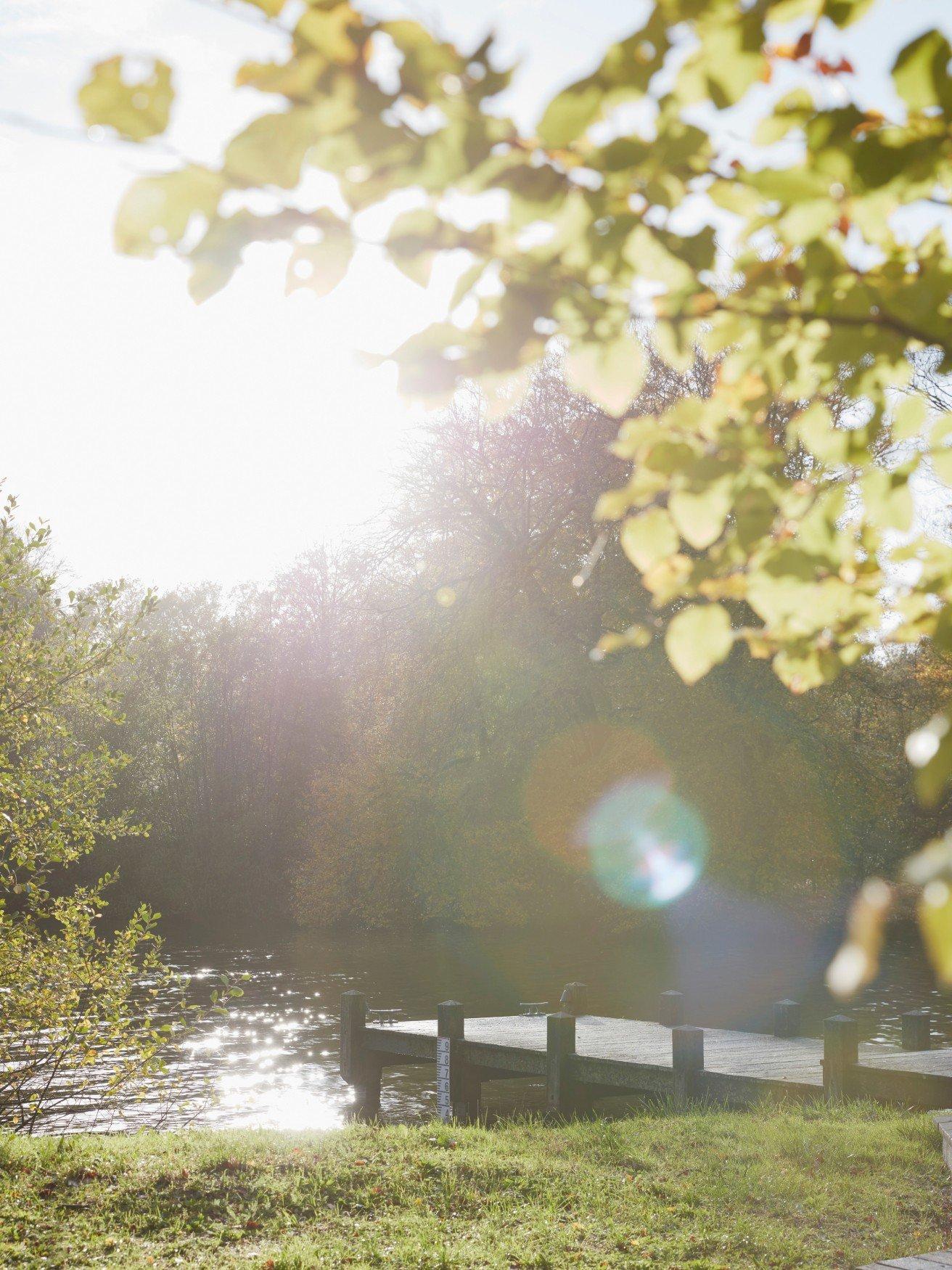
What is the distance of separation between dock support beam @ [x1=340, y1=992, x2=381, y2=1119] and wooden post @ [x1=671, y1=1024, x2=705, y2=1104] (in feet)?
15.2

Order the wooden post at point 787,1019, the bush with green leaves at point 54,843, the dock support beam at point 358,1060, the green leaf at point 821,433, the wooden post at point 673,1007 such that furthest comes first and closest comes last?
the dock support beam at point 358,1060, the wooden post at point 787,1019, the wooden post at point 673,1007, the bush with green leaves at point 54,843, the green leaf at point 821,433

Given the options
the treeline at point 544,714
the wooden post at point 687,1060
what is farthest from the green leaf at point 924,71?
the treeline at point 544,714

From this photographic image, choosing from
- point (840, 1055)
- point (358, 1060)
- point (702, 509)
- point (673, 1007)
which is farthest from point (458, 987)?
point (702, 509)

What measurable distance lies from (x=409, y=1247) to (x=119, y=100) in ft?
19.9

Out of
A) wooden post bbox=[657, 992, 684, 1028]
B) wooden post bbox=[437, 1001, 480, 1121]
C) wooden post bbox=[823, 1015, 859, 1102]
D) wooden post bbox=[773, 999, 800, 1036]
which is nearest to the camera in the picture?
wooden post bbox=[823, 1015, 859, 1102]

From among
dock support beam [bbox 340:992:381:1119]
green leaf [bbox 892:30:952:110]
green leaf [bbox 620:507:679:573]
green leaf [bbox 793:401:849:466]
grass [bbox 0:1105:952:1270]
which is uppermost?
green leaf [bbox 892:30:952:110]

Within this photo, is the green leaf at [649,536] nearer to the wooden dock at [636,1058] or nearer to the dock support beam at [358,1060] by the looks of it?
the wooden dock at [636,1058]

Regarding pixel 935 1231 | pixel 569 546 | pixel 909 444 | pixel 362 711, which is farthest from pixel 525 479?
pixel 935 1231

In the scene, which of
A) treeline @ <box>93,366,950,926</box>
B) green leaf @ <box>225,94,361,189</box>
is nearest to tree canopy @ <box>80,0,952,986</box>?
green leaf @ <box>225,94,361,189</box>

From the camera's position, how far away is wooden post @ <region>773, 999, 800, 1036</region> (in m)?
12.6

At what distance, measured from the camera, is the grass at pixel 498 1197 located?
587 cm

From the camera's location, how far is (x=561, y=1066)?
36.6 ft

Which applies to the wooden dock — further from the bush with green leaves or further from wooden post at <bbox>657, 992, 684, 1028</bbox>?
the bush with green leaves

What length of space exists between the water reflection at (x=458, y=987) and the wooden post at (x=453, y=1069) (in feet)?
4.02
